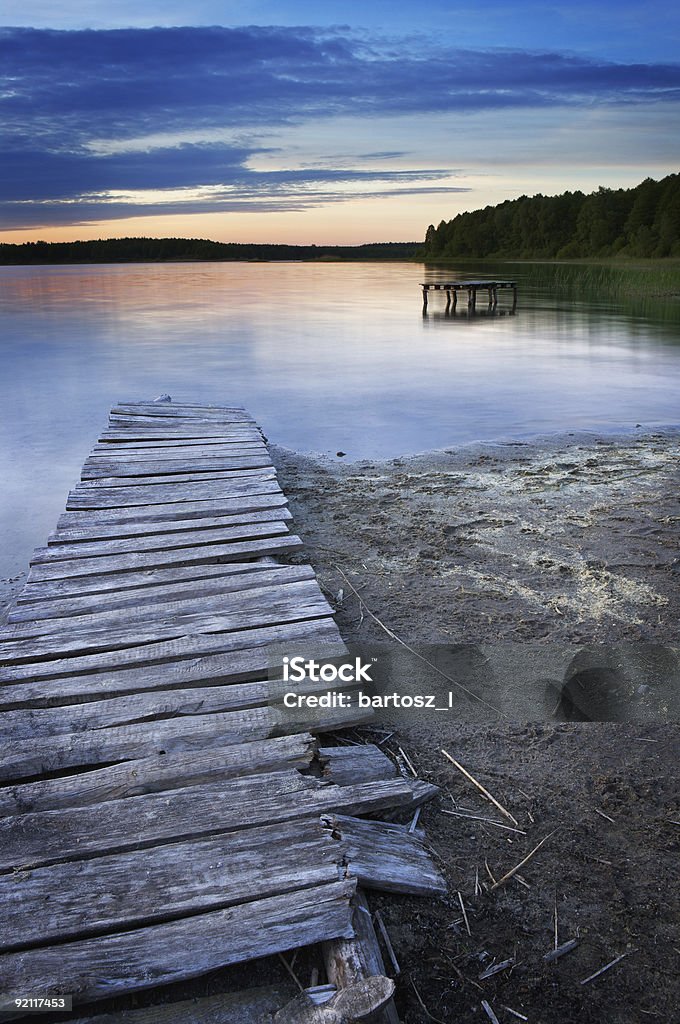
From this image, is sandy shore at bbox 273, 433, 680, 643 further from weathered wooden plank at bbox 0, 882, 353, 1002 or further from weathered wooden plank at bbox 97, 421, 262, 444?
weathered wooden plank at bbox 0, 882, 353, 1002

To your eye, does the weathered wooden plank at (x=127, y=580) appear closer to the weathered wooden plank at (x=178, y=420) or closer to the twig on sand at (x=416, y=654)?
the twig on sand at (x=416, y=654)

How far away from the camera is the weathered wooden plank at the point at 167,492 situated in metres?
4.78

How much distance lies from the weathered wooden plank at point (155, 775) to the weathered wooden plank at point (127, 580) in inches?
46.8

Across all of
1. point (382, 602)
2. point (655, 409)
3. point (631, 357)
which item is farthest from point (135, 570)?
point (631, 357)

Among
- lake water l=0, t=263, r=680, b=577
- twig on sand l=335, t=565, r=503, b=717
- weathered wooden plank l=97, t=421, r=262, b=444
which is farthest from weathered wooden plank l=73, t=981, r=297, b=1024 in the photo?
weathered wooden plank l=97, t=421, r=262, b=444

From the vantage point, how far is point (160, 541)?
412 cm

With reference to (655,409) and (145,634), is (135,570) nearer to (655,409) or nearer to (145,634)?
(145,634)

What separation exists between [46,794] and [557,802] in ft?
5.28

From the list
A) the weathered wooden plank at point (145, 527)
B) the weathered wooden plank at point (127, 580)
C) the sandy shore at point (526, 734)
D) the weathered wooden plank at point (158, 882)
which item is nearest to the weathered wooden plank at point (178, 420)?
the sandy shore at point (526, 734)

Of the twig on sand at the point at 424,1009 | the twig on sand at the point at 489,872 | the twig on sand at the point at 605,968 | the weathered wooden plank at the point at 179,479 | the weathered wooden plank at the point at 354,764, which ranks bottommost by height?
the twig on sand at the point at 605,968

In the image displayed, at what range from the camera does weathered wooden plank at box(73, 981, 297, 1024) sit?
1.70 m

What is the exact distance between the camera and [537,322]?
23594mm

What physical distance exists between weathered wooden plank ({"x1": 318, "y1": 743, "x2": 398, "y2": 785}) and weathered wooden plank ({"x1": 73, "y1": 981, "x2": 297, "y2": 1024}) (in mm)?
729

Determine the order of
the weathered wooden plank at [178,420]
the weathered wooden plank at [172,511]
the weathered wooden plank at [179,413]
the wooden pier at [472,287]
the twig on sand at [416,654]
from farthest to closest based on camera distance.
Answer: the wooden pier at [472,287]
the weathered wooden plank at [179,413]
the weathered wooden plank at [178,420]
the weathered wooden plank at [172,511]
the twig on sand at [416,654]
